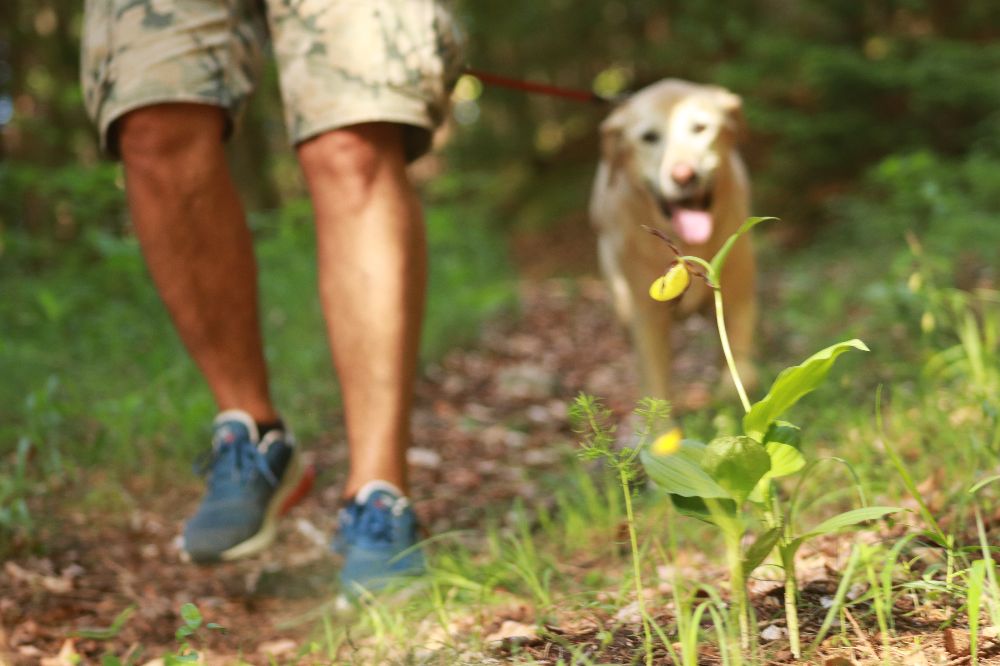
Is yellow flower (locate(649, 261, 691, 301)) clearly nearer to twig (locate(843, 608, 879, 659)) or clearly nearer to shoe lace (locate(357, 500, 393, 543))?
twig (locate(843, 608, 879, 659))

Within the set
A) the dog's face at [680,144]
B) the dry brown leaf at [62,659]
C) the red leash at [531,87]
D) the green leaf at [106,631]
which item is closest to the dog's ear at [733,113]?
the dog's face at [680,144]

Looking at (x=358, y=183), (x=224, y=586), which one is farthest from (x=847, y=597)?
(x=224, y=586)

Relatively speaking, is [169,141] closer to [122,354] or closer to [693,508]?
[693,508]

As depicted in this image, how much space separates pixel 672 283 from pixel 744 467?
0.25 meters

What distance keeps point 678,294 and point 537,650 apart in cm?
57

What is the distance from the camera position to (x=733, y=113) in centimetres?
282

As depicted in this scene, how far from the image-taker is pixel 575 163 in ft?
42.6

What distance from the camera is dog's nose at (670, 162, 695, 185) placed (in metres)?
2.62

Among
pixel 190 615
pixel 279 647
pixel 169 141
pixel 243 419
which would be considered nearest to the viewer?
pixel 190 615

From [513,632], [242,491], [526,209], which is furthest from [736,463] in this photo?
[526,209]

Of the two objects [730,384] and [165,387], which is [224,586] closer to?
[165,387]

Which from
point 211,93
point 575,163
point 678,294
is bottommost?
point 575,163

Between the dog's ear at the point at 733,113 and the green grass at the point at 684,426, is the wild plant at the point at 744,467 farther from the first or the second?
the dog's ear at the point at 733,113

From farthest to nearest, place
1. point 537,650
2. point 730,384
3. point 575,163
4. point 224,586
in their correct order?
point 575,163
point 730,384
point 224,586
point 537,650
